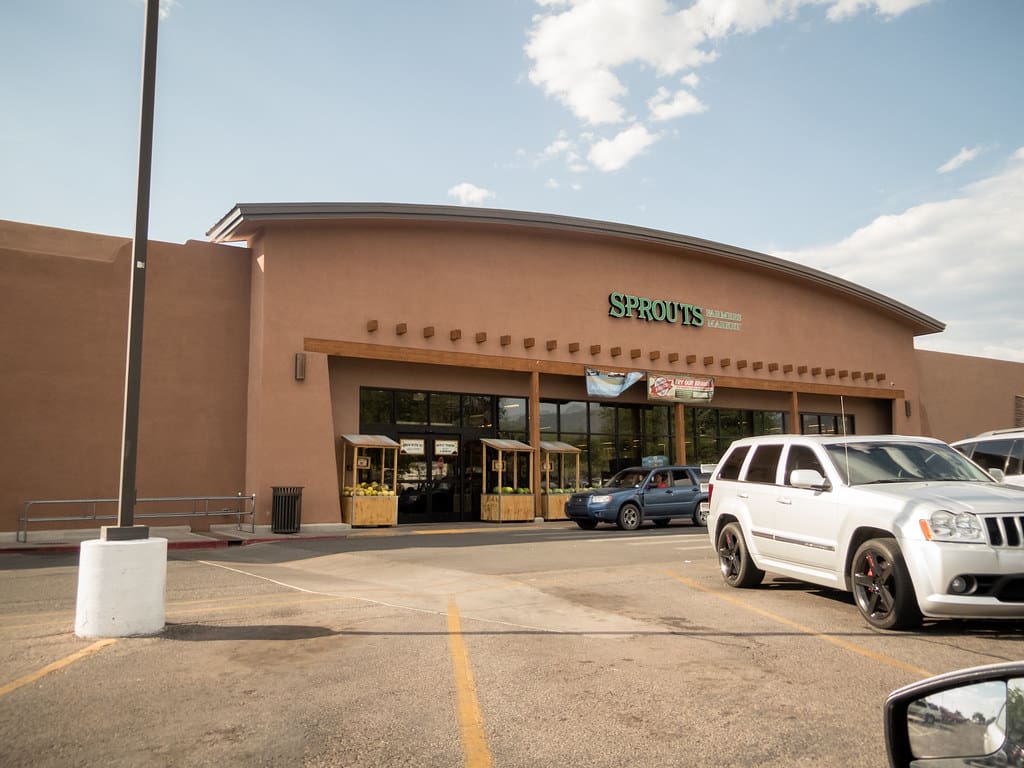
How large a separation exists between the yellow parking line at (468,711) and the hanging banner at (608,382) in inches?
786

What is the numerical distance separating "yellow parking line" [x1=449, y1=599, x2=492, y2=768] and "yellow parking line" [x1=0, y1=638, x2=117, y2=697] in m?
2.93

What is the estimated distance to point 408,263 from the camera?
2384 centimetres

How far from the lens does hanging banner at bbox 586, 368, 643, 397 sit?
87.9 ft

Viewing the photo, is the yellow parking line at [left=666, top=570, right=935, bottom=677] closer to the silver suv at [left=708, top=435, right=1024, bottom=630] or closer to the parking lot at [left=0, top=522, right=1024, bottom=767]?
the parking lot at [left=0, top=522, right=1024, bottom=767]

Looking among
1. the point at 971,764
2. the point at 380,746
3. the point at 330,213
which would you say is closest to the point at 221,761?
the point at 380,746

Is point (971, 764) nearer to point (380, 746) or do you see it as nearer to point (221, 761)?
point (380, 746)

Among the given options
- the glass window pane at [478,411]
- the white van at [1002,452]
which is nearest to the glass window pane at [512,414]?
the glass window pane at [478,411]

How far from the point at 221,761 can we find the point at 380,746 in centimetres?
80

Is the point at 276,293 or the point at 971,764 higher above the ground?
the point at 276,293

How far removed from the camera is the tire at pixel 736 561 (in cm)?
952

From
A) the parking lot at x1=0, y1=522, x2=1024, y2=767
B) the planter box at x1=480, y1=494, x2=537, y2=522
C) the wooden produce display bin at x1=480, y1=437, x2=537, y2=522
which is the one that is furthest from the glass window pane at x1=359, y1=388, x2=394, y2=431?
the parking lot at x1=0, y1=522, x2=1024, y2=767

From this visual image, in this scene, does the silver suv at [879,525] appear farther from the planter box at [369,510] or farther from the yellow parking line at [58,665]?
the planter box at [369,510]

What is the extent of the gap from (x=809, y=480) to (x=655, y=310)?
71.1 feet

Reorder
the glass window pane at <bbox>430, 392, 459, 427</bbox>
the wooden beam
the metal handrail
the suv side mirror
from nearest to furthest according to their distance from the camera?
the suv side mirror → the metal handrail → the wooden beam → the glass window pane at <bbox>430, 392, 459, 427</bbox>
